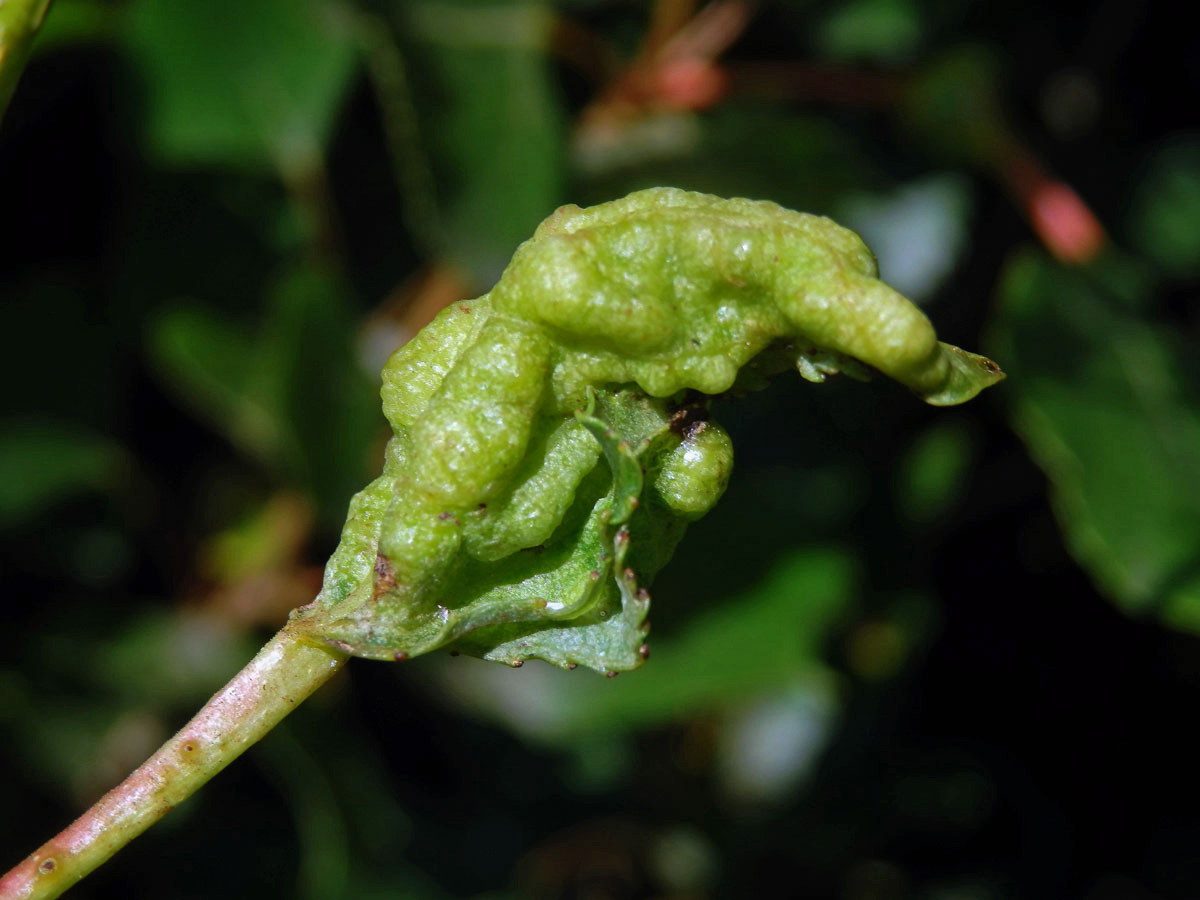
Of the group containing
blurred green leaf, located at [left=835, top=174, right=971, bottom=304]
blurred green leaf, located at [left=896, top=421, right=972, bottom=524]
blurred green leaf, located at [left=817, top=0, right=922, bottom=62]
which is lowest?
blurred green leaf, located at [left=896, top=421, right=972, bottom=524]

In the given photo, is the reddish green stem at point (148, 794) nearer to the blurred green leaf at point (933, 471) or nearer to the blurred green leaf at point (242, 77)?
the blurred green leaf at point (242, 77)

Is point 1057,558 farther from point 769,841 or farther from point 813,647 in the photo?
point 769,841

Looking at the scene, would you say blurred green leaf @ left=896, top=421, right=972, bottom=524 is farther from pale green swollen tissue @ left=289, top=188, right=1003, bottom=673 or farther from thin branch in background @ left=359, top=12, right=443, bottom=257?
pale green swollen tissue @ left=289, top=188, right=1003, bottom=673

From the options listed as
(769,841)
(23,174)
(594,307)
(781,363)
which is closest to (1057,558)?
(769,841)

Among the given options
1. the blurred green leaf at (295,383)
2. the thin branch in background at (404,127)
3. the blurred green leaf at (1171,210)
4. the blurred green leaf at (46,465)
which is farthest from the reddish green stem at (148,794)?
the blurred green leaf at (1171,210)

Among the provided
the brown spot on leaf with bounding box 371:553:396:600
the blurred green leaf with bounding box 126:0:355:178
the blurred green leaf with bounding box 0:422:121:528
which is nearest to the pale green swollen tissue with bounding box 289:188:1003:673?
the brown spot on leaf with bounding box 371:553:396:600
